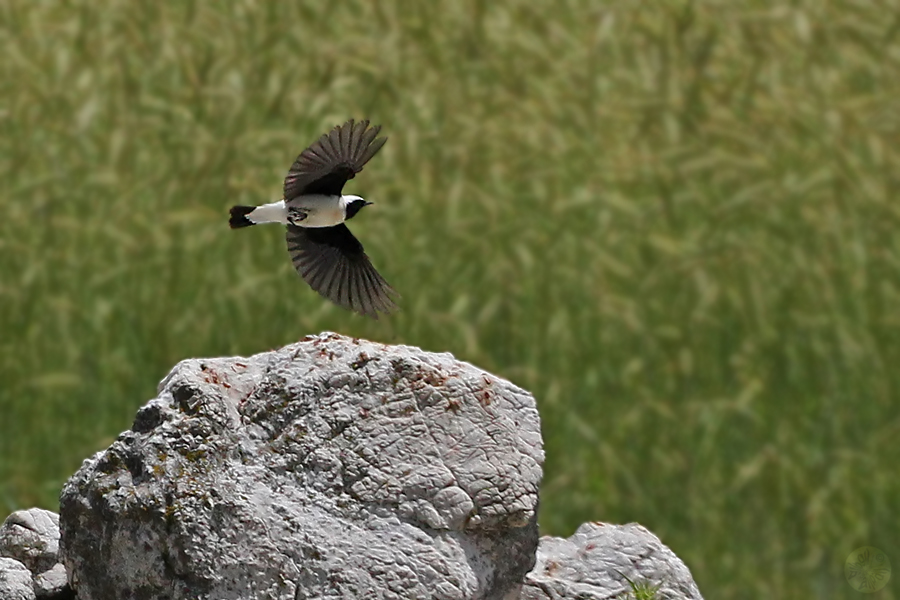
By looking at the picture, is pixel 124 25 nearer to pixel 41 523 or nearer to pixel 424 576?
pixel 41 523

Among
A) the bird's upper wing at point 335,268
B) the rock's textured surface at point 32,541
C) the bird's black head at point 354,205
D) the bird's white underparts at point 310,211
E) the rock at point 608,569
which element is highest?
the bird's black head at point 354,205

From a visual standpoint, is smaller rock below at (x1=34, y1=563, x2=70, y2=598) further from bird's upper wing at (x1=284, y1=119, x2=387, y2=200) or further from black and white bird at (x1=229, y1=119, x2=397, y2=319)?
bird's upper wing at (x1=284, y1=119, x2=387, y2=200)

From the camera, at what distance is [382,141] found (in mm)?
3777

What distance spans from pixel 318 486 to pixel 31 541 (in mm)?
1097

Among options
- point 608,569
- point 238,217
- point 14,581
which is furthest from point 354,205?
point 14,581

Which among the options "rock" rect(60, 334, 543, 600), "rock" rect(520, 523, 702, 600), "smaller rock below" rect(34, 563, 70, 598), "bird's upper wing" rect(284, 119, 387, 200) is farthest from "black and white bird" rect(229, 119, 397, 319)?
"smaller rock below" rect(34, 563, 70, 598)

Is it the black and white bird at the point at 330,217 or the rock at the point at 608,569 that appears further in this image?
the rock at the point at 608,569

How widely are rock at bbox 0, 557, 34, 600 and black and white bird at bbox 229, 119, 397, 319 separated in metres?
1.11

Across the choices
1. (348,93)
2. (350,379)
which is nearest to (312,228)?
(350,379)

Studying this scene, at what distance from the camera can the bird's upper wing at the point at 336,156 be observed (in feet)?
12.4

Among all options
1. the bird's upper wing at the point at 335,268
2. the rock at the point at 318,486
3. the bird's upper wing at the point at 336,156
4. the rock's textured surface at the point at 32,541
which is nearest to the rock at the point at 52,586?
the rock's textured surface at the point at 32,541

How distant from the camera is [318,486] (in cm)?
357

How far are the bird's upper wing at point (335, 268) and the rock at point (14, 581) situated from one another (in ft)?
3.65

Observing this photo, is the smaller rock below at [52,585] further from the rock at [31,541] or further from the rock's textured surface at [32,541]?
the rock at [31,541]
